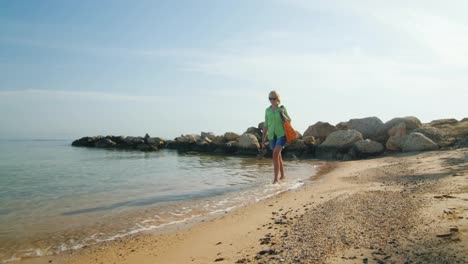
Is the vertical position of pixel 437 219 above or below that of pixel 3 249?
above

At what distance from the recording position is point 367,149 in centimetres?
1622

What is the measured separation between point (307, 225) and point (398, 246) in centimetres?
131

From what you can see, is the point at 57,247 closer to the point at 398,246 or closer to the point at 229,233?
the point at 229,233

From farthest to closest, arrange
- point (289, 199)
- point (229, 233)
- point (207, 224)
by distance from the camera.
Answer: point (289, 199)
point (207, 224)
point (229, 233)

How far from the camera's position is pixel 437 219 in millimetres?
3750

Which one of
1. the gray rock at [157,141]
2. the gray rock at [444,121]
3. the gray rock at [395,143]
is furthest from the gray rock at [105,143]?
the gray rock at [444,121]

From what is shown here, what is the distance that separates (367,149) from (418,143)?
2.52 m

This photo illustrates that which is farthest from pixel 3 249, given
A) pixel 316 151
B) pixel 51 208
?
pixel 316 151

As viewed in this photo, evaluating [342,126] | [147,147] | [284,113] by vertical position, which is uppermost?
[342,126]

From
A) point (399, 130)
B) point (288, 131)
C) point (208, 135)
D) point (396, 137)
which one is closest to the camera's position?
point (288, 131)

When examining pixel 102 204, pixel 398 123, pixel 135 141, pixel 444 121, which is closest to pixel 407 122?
pixel 398 123

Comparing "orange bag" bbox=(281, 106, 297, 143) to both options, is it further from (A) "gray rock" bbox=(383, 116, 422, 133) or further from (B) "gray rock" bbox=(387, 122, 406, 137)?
(A) "gray rock" bbox=(383, 116, 422, 133)

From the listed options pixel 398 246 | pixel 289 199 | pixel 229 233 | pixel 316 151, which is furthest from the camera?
pixel 316 151

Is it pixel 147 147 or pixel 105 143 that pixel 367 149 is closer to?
pixel 147 147
